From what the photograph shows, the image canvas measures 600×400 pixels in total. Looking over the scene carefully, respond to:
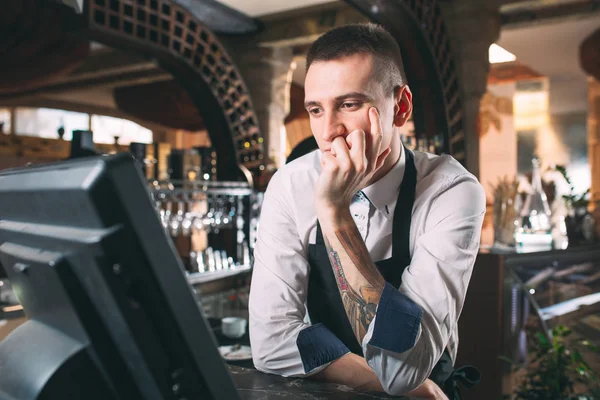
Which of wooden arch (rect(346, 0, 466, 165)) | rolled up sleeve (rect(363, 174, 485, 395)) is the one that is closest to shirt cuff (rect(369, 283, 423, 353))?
rolled up sleeve (rect(363, 174, 485, 395))

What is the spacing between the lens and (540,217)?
378 centimetres

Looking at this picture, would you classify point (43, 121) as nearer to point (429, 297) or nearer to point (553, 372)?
point (553, 372)

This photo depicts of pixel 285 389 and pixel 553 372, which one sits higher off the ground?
pixel 285 389

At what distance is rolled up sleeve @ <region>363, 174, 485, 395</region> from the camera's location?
1.13 meters

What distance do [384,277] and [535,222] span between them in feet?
9.04

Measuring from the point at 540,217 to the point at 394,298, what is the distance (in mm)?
2977

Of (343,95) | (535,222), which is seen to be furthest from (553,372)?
(343,95)

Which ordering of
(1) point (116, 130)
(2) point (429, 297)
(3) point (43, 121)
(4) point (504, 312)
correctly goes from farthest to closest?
(1) point (116, 130)
(3) point (43, 121)
(4) point (504, 312)
(2) point (429, 297)

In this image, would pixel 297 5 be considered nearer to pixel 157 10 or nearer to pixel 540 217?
pixel 157 10

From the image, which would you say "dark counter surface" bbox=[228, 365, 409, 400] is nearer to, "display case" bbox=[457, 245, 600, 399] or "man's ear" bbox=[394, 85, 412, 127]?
"man's ear" bbox=[394, 85, 412, 127]

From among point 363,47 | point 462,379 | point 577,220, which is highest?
point 363,47

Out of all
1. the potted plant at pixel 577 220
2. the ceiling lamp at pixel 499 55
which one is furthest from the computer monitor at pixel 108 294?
the ceiling lamp at pixel 499 55

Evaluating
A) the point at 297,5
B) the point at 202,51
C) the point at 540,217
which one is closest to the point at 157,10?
the point at 202,51

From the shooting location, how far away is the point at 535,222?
3.78 meters
